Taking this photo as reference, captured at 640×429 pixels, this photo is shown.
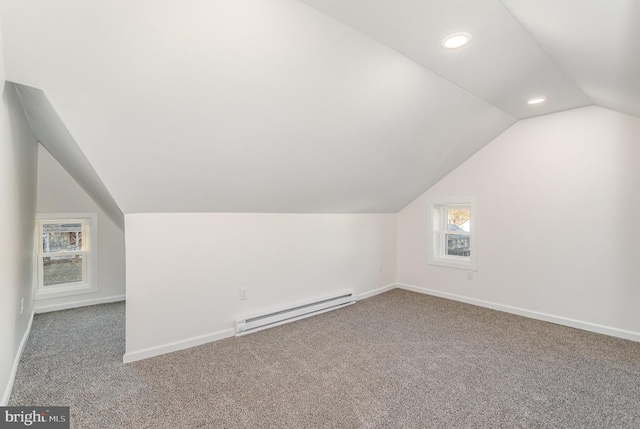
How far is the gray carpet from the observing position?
6.28 feet

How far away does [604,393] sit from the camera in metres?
2.17

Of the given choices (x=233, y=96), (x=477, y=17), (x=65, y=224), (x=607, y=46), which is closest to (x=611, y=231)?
(x=607, y=46)

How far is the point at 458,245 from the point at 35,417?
4.69 metres

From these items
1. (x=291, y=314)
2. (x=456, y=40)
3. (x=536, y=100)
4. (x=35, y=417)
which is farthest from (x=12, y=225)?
(x=536, y=100)

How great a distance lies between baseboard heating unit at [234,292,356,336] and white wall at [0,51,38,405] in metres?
1.67

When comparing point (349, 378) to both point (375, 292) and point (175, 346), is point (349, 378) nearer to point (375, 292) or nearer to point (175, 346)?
point (175, 346)

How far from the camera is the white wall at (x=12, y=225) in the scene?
1969mm

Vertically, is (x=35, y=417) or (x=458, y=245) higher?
(x=458, y=245)

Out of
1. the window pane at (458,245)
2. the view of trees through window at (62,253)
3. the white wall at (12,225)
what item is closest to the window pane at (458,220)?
the window pane at (458,245)

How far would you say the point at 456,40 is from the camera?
1.98 meters

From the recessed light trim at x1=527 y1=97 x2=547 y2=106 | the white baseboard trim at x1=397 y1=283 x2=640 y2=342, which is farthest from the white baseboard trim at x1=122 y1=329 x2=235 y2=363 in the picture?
the recessed light trim at x1=527 y1=97 x2=547 y2=106

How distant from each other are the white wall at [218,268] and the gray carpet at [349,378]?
255 millimetres

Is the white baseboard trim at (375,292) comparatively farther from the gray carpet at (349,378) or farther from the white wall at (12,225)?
the white wall at (12,225)

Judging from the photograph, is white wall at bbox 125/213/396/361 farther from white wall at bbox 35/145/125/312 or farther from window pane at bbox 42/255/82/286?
window pane at bbox 42/255/82/286
